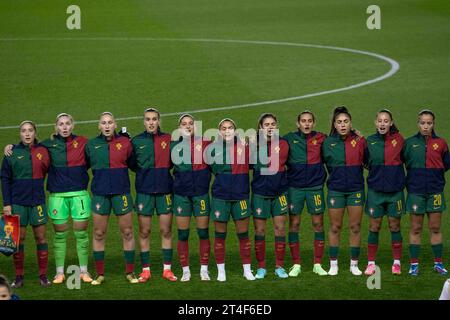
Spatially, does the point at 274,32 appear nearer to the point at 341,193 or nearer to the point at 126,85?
the point at 126,85

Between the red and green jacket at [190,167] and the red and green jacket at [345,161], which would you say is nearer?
the red and green jacket at [190,167]

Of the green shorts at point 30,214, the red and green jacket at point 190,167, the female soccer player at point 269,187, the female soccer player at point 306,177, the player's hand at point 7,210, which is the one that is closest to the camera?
the player's hand at point 7,210

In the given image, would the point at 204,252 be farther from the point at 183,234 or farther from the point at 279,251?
the point at 279,251

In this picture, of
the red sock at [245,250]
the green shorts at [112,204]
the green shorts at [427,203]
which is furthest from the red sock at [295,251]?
the green shorts at [112,204]

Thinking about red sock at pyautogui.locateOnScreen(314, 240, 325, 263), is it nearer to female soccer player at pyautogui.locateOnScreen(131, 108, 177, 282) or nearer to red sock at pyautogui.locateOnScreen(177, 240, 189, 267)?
red sock at pyautogui.locateOnScreen(177, 240, 189, 267)

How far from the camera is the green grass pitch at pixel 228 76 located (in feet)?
46.1

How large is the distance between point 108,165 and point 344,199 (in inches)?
117

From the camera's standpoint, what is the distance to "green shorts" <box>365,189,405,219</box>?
46.9 ft

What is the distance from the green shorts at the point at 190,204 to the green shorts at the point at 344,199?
1.55 m

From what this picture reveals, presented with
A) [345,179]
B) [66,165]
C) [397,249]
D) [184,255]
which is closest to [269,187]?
[345,179]

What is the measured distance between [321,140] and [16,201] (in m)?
3.85

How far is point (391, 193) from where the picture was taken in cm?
1428

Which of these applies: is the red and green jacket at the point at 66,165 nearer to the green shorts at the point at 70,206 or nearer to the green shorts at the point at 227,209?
the green shorts at the point at 70,206

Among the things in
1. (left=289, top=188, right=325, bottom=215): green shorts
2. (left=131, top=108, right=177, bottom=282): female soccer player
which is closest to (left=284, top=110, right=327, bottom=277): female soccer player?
(left=289, top=188, right=325, bottom=215): green shorts
